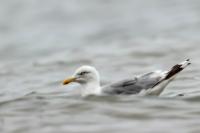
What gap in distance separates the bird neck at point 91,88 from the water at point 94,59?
208 mm

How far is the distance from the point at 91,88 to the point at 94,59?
7.89m

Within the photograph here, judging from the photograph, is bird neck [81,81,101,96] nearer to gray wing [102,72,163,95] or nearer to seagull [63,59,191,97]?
seagull [63,59,191,97]

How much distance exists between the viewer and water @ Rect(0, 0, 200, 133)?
40.8ft

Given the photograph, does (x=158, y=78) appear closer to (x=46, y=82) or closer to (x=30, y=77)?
(x=46, y=82)

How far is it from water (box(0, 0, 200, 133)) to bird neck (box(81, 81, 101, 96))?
208mm

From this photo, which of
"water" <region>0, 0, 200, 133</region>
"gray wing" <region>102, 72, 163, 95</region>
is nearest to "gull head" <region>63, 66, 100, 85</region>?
"water" <region>0, 0, 200, 133</region>

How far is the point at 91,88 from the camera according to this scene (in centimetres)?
1462

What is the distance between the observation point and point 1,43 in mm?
28484

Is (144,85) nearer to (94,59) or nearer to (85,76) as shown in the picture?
(85,76)

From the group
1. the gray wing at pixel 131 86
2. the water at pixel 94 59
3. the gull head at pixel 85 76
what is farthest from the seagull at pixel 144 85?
the gull head at pixel 85 76

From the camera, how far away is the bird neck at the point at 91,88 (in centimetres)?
1449

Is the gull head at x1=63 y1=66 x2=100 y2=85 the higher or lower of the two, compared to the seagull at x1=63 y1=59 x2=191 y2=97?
higher

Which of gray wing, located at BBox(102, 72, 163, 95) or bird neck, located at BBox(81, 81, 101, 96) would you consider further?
bird neck, located at BBox(81, 81, 101, 96)

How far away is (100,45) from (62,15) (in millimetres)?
6660
